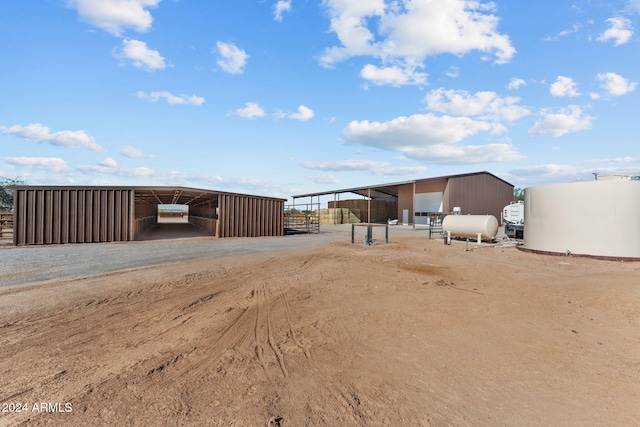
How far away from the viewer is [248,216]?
21.0 metres

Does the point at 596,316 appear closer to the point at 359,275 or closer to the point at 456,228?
the point at 359,275

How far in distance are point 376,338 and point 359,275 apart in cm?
425

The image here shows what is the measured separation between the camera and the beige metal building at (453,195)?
30.1m

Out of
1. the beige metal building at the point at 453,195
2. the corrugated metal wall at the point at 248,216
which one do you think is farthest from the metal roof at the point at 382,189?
the corrugated metal wall at the point at 248,216

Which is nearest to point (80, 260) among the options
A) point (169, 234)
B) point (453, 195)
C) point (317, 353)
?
point (317, 353)

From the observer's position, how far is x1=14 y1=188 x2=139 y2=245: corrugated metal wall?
1542cm

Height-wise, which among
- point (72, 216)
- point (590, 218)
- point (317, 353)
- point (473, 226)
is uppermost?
point (590, 218)

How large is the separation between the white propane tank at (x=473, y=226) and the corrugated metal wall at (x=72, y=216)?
18875 mm

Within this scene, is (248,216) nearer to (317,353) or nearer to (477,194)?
(317,353)

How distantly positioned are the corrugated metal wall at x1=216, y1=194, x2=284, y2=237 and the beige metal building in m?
11.5

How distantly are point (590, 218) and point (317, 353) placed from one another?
14.3 meters

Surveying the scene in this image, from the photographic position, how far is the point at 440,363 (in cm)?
393

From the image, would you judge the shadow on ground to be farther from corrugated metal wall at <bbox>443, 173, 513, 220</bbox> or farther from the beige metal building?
corrugated metal wall at <bbox>443, 173, 513, 220</bbox>

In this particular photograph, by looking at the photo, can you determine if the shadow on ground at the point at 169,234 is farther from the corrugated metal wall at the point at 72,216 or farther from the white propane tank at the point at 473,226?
the white propane tank at the point at 473,226
